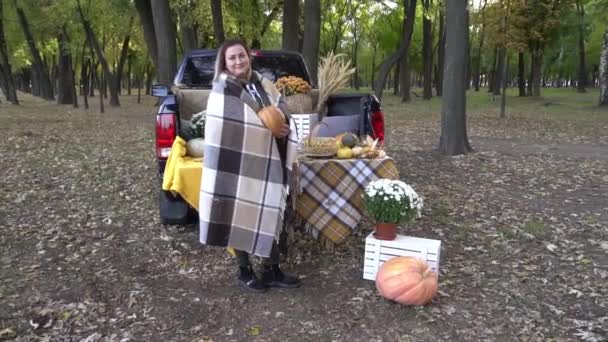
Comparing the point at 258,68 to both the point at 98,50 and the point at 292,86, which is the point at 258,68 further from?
the point at 98,50

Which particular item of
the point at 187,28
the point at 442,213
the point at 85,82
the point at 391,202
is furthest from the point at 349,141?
the point at 85,82

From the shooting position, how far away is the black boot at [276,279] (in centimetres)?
386

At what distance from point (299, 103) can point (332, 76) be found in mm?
474

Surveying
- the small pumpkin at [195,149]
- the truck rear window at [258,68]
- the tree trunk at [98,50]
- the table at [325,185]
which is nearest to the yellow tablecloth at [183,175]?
the table at [325,185]

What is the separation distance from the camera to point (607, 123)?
15133 mm

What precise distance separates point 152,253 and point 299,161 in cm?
169

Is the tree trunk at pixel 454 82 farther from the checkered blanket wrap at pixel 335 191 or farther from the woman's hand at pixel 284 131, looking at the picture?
the woman's hand at pixel 284 131

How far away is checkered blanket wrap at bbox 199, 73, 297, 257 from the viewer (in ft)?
10.8

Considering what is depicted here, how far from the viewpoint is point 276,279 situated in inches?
153

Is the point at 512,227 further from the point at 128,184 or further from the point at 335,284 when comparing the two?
the point at 128,184

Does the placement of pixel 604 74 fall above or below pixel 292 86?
above

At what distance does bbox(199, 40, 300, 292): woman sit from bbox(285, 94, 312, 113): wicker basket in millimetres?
1480

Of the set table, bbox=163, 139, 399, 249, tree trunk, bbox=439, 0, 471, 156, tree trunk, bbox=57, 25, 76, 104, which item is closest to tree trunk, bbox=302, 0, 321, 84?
tree trunk, bbox=439, 0, 471, 156

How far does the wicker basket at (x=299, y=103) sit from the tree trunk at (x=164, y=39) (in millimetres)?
6918
